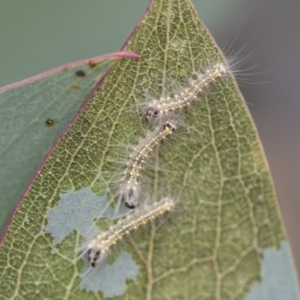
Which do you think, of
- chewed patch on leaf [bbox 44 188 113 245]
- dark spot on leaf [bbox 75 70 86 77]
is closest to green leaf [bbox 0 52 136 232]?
dark spot on leaf [bbox 75 70 86 77]

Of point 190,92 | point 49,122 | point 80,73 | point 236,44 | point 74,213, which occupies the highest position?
point 236,44

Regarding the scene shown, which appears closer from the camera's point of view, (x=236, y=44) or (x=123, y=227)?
(x=123, y=227)

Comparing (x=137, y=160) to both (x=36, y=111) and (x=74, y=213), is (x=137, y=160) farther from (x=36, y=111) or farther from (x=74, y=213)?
(x=36, y=111)

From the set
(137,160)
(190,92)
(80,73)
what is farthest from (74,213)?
(190,92)

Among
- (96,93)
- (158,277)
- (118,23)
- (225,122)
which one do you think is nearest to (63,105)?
(96,93)

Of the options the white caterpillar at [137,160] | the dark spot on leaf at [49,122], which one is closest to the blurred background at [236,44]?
the white caterpillar at [137,160]

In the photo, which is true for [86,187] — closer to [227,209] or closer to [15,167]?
[15,167]

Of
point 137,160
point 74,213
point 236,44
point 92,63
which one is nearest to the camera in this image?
point 92,63
